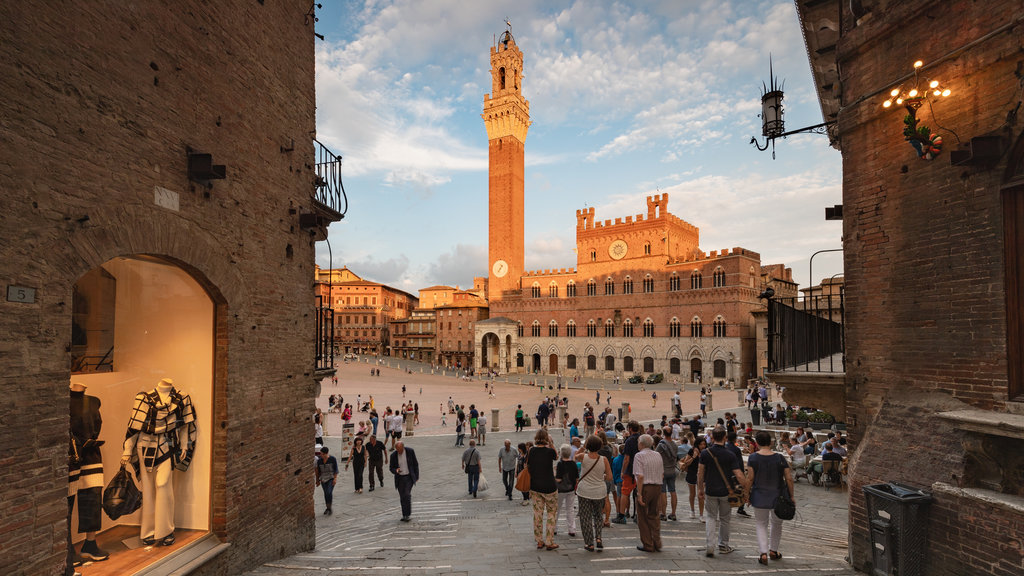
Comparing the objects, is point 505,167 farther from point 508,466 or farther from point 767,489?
point 767,489

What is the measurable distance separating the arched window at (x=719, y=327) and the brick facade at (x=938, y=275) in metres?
39.1

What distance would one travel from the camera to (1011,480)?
4.38 metres

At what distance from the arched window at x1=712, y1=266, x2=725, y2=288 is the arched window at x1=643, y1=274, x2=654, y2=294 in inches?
230

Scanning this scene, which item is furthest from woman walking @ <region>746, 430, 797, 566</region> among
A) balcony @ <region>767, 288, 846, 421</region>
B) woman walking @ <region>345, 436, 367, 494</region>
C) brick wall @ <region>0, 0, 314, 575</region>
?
woman walking @ <region>345, 436, 367, 494</region>

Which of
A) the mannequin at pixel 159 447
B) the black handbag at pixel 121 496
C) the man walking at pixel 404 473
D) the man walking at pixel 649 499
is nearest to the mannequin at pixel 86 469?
the black handbag at pixel 121 496

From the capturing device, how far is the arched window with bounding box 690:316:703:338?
44.5 meters

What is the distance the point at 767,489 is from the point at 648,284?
44083 mm

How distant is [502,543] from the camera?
21.8 feet

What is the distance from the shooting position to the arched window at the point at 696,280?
45.0 meters

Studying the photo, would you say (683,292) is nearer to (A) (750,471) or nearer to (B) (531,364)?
(B) (531,364)

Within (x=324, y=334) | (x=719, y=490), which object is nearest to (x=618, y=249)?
(x=324, y=334)

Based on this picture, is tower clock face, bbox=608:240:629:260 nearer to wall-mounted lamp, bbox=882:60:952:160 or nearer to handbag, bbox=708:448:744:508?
wall-mounted lamp, bbox=882:60:952:160

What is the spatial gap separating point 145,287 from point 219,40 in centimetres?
280

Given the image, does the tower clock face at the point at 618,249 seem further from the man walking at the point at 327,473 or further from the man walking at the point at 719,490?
the man walking at the point at 719,490
